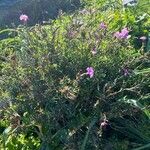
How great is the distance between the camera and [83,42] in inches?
131

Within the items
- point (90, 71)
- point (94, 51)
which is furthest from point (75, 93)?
point (94, 51)

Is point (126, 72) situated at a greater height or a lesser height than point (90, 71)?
lesser

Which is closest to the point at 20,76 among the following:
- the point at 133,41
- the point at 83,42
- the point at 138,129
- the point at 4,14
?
the point at 83,42

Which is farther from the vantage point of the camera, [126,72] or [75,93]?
[126,72]

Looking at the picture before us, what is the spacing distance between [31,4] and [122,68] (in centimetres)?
435

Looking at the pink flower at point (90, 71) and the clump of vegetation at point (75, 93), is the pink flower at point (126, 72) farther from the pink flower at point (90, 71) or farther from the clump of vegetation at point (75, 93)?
the pink flower at point (90, 71)

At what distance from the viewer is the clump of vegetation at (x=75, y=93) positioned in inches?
119

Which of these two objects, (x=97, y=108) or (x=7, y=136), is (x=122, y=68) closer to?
(x=97, y=108)

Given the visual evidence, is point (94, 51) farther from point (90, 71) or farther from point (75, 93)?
point (75, 93)

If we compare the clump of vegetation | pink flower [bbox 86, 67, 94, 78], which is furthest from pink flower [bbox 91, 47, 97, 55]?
pink flower [bbox 86, 67, 94, 78]

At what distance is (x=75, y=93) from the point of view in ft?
10.0

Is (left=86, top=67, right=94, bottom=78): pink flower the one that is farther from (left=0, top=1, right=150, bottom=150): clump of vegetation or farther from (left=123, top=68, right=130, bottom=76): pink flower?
(left=123, top=68, right=130, bottom=76): pink flower

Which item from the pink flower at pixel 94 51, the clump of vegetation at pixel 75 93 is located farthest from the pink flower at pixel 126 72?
the pink flower at pixel 94 51

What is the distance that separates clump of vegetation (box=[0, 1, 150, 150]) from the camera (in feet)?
9.89
